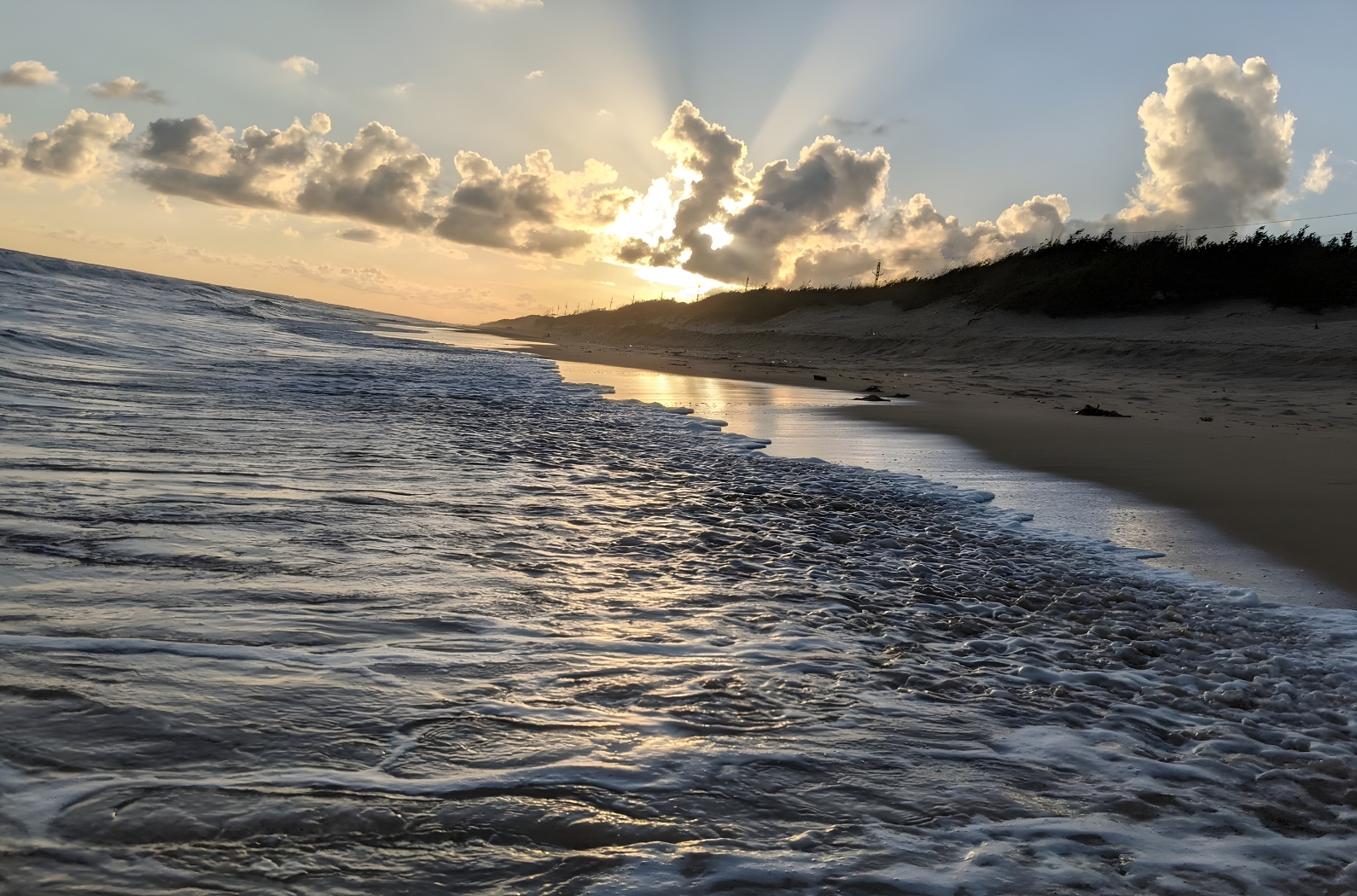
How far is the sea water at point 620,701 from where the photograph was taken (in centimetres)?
187

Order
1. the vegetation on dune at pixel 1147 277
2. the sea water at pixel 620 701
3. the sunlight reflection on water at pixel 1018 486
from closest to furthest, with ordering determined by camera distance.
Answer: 1. the sea water at pixel 620 701
2. the sunlight reflection on water at pixel 1018 486
3. the vegetation on dune at pixel 1147 277

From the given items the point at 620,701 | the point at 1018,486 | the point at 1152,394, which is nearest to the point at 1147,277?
the point at 1152,394

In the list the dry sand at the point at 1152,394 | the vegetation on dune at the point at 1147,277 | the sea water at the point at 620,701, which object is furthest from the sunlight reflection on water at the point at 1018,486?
the vegetation on dune at the point at 1147,277

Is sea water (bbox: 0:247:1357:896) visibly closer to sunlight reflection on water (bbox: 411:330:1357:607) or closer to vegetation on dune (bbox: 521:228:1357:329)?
sunlight reflection on water (bbox: 411:330:1357:607)

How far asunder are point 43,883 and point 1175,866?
2476mm

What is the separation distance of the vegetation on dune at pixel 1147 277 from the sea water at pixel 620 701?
2506cm

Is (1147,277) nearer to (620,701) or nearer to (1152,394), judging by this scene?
(1152,394)

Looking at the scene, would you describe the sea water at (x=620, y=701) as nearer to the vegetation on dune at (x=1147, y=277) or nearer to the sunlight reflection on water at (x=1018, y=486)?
the sunlight reflection on water at (x=1018, y=486)

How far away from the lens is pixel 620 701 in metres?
2.64

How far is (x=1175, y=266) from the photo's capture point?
27219mm

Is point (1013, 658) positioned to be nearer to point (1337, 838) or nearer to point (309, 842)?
point (1337, 838)

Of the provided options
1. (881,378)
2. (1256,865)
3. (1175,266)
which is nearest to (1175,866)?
(1256,865)

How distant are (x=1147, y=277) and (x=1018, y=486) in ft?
81.8

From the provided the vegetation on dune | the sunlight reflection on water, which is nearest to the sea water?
the sunlight reflection on water
